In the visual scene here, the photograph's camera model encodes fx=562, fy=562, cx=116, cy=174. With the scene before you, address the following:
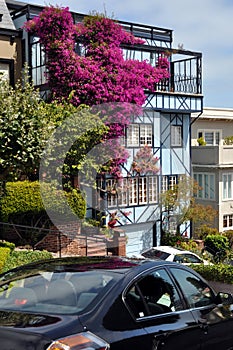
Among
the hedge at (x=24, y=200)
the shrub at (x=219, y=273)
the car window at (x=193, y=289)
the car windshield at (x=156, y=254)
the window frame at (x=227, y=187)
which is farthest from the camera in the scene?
the window frame at (x=227, y=187)

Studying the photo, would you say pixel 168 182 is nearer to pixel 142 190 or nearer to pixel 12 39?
pixel 142 190

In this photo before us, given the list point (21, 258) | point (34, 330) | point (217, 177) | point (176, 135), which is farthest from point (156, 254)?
point (34, 330)

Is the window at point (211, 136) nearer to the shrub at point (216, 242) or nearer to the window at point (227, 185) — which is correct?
the window at point (227, 185)

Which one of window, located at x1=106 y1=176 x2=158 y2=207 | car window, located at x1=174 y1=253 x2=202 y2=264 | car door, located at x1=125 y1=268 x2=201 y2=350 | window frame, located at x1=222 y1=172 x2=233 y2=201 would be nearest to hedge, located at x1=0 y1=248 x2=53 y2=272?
car window, located at x1=174 y1=253 x2=202 y2=264

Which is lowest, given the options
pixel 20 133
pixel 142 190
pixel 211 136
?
pixel 142 190

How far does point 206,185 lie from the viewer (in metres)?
31.6

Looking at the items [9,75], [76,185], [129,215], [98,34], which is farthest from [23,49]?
[129,215]

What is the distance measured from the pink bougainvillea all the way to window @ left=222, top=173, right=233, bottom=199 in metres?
9.92

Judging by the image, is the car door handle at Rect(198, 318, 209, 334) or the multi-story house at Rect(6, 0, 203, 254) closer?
the car door handle at Rect(198, 318, 209, 334)

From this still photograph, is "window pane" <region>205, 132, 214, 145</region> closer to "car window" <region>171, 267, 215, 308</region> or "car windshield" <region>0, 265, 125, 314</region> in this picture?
"car window" <region>171, 267, 215, 308</region>

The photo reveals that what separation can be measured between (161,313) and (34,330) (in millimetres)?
1384

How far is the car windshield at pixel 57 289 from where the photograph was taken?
464cm

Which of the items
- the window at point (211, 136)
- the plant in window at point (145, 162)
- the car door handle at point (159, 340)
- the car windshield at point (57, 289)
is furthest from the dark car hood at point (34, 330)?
the window at point (211, 136)

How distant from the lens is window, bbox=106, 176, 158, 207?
2445cm
